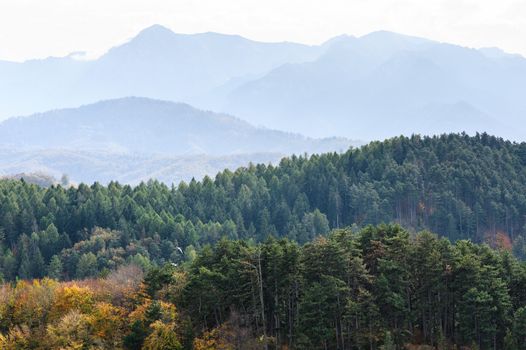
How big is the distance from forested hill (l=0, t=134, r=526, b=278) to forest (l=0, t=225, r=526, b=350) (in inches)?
1707

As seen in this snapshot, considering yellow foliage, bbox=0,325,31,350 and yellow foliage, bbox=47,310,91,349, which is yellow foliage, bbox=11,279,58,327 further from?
yellow foliage, bbox=47,310,91,349

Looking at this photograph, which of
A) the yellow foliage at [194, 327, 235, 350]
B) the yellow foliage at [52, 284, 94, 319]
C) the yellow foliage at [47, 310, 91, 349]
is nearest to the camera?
the yellow foliage at [47, 310, 91, 349]

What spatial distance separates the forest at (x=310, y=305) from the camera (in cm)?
6066

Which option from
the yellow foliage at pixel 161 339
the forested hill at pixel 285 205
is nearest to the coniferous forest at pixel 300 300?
the yellow foliage at pixel 161 339

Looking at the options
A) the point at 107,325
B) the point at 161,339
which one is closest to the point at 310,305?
the point at 161,339

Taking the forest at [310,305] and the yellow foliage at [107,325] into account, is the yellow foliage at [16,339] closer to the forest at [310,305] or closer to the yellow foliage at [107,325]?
the forest at [310,305]

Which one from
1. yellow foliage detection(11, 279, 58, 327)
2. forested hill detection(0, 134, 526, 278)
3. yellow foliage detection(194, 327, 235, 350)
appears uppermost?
forested hill detection(0, 134, 526, 278)

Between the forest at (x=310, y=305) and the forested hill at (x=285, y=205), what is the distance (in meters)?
43.4

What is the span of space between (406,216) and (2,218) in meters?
74.5

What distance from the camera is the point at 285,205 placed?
13950 centimetres

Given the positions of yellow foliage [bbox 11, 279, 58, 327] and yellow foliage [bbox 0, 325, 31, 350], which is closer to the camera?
yellow foliage [bbox 0, 325, 31, 350]

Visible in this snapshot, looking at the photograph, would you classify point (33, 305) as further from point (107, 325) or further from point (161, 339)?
point (161, 339)

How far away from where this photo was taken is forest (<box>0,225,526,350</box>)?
2388 inches

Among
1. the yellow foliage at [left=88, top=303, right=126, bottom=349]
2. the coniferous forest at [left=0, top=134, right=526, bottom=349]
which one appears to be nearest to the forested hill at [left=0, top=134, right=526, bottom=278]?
the coniferous forest at [left=0, top=134, right=526, bottom=349]
